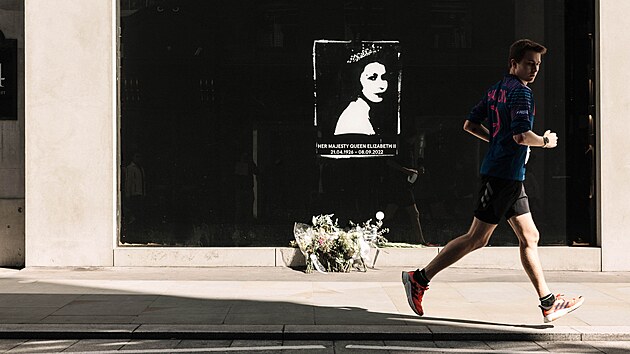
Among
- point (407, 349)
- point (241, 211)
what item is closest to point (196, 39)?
point (241, 211)

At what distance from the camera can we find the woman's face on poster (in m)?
11.3

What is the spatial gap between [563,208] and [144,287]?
211 inches

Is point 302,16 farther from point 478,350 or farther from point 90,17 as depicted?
point 478,350

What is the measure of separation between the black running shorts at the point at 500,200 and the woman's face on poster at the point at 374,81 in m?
4.51

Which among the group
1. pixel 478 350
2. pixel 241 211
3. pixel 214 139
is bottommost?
pixel 478 350

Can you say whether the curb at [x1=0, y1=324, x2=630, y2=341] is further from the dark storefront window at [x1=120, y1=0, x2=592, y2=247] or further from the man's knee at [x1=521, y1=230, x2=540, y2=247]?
the dark storefront window at [x1=120, y1=0, x2=592, y2=247]

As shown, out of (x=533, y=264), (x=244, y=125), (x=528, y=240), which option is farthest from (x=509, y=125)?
(x=244, y=125)

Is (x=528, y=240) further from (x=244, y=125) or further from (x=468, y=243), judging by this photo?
(x=244, y=125)

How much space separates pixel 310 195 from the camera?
1129 centimetres

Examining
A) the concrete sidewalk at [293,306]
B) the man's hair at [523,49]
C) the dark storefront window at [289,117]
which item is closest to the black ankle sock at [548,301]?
the concrete sidewalk at [293,306]

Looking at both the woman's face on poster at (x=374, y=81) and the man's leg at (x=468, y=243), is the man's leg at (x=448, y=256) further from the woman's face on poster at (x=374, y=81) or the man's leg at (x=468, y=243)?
the woman's face on poster at (x=374, y=81)

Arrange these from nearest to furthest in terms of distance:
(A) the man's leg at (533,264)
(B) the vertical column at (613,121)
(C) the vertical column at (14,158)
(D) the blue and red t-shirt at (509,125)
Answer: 1. (D) the blue and red t-shirt at (509,125)
2. (A) the man's leg at (533,264)
3. (B) the vertical column at (613,121)
4. (C) the vertical column at (14,158)

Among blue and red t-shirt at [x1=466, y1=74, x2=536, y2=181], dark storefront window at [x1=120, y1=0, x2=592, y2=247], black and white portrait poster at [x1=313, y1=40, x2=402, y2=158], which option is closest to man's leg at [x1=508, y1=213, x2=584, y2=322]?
blue and red t-shirt at [x1=466, y1=74, x2=536, y2=181]

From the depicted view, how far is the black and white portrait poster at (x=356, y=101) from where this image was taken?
37.0 ft
